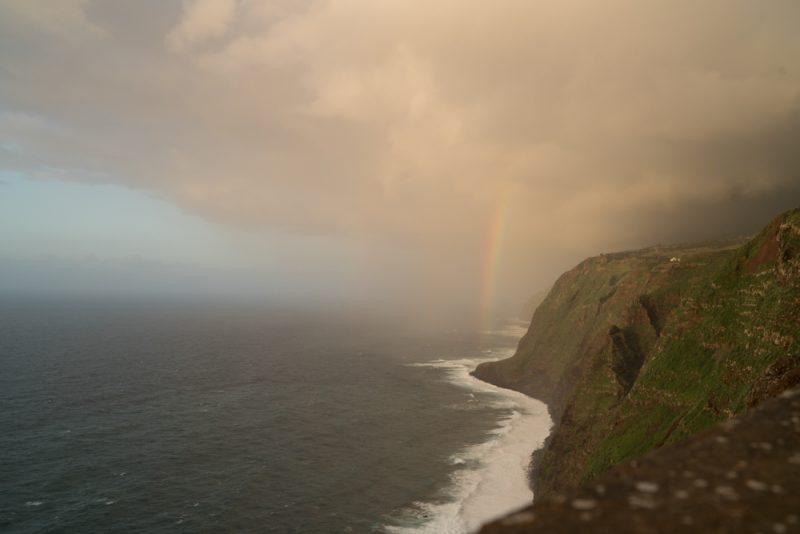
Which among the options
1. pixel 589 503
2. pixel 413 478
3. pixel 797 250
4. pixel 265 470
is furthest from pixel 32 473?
pixel 797 250

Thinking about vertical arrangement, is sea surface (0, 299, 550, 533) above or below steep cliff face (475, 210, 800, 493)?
below

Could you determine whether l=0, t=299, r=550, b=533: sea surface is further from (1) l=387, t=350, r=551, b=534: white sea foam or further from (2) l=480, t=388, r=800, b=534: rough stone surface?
(2) l=480, t=388, r=800, b=534: rough stone surface

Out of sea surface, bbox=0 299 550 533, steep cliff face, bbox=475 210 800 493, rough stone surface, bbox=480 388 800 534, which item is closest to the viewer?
rough stone surface, bbox=480 388 800 534

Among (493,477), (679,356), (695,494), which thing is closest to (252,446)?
(493,477)

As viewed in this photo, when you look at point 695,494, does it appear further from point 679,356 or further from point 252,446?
point 252,446

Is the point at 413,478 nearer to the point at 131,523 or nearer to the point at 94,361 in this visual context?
the point at 131,523

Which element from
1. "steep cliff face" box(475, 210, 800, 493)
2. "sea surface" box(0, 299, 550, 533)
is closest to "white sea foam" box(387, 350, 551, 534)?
"sea surface" box(0, 299, 550, 533)
